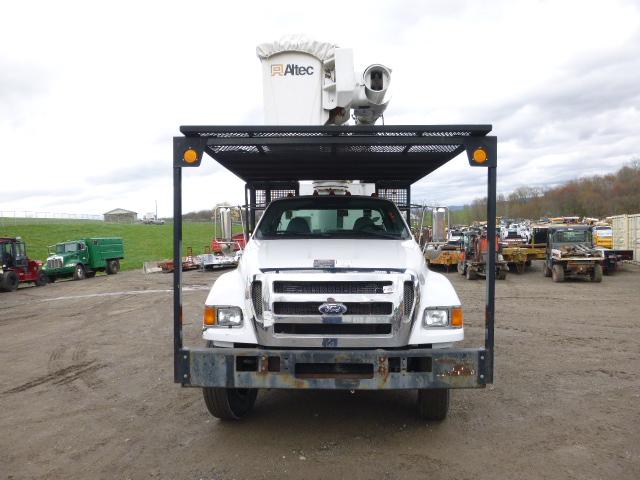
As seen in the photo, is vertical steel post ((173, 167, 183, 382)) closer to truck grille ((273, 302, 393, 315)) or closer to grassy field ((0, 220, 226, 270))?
truck grille ((273, 302, 393, 315))

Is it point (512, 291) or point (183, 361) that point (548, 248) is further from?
point (183, 361)

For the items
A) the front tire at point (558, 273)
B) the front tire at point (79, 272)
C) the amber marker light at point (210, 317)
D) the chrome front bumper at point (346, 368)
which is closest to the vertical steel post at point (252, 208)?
the amber marker light at point (210, 317)

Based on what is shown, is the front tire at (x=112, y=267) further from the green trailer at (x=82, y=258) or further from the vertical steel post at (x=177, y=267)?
the vertical steel post at (x=177, y=267)

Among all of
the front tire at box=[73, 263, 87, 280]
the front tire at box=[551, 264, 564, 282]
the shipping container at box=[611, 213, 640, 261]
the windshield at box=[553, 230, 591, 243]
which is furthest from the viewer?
the front tire at box=[73, 263, 87, 280]

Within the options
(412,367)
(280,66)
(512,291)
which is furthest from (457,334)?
(512,291)

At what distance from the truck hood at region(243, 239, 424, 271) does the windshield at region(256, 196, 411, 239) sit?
0.28 m

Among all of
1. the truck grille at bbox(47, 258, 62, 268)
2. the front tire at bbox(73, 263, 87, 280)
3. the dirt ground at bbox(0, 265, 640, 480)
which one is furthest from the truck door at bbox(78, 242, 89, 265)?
the dirt ground at bbox(0, 265, 640, 480)

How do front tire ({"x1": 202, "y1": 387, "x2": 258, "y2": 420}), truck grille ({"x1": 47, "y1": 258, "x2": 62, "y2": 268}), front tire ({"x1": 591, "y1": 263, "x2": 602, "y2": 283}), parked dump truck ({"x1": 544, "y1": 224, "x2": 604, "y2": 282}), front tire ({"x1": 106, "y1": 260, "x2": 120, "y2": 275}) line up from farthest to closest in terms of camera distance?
front tire ({"x1": 106, "y1": 260, "x2": 120, "y2": 275})
truck grille ({"x1": 47, "y1": 258, "x2": 62, "y2": 268})
parked dump truck ({"x1": 544, "y1": 224, "x2": 604, "y2": 282})
front tire ({"x1": 591, "y1": 263, "x2": 602, "y2": 283})
front tire ({"x1": 202, "y1": 387, "x2": 258, "y2": 420})

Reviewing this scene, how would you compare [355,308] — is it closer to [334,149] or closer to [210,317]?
[210,317]

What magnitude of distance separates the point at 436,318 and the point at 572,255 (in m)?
16.7

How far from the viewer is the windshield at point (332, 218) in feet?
18.3

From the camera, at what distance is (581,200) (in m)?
82.3

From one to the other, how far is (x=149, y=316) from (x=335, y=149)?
8075mm

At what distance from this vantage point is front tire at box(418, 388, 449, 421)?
450 cm
